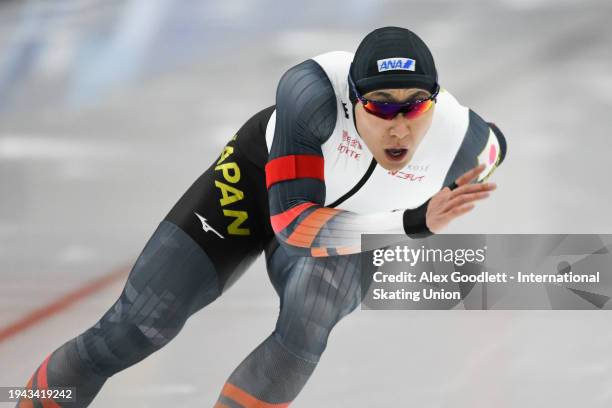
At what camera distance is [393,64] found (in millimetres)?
2412

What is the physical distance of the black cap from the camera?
241cm

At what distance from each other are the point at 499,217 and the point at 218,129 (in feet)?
4.59

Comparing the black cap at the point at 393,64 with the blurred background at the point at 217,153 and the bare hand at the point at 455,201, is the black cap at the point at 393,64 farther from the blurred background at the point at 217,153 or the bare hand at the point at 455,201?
the blurred background at the point at 217,153

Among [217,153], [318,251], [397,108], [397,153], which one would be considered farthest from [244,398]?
[217,153]

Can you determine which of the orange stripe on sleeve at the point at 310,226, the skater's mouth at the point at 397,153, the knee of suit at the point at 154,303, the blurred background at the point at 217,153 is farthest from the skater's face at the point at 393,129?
the blurred background at the point at 217,153

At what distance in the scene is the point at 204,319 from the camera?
3830mm

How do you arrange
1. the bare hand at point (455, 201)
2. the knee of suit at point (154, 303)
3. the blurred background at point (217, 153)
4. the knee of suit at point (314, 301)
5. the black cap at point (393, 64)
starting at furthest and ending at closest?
1. the blurred background at point (217, 153)
2. the knee of suit at point (154, 303)
3. the knee of suit at point (314, 301)
4. the black cap at point (393, 64)
5. the bare hand at point (455, 201)

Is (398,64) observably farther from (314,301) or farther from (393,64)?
(314,301)

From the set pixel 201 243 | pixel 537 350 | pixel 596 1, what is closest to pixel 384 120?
pixel 201 243

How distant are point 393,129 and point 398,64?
6.5 inches

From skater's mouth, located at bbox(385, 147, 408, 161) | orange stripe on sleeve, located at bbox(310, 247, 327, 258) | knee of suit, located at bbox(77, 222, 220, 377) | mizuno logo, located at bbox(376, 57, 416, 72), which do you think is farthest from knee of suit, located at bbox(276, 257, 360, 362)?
mizuno logo, located at bbox(376, 57, 416, 72)

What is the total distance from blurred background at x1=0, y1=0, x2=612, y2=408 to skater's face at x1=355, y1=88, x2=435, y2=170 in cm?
107

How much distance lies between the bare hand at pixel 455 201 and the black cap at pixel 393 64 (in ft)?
0.92

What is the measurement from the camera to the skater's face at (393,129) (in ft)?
7.98
